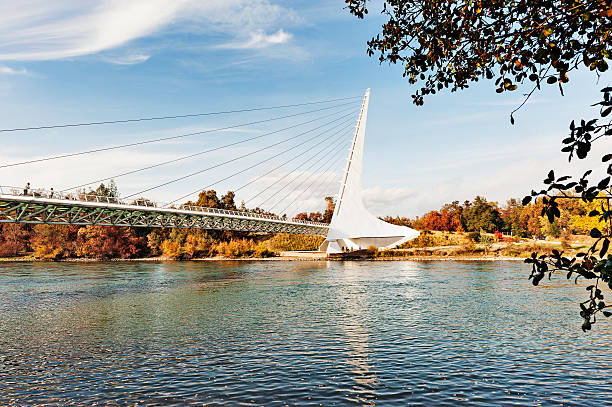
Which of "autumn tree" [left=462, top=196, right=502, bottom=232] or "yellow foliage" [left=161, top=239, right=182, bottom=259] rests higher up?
"autumn tree" [left=462, top=196, right=502, bottom=232]

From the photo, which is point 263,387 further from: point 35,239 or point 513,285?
point 35,239

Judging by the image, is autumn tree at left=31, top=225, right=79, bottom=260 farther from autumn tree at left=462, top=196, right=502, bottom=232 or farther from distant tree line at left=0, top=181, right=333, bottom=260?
autumn tree at left=462, top=196, right=502, bottom=232

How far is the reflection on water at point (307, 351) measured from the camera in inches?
410

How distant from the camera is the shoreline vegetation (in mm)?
80125

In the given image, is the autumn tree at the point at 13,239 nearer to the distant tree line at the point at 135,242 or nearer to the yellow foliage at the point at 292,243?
the distant tree line at the point at 135,242

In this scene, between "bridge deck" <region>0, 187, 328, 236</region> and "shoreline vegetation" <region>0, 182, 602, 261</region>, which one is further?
"shoreline vegetation" <region>0, 182, 602, 261</region>

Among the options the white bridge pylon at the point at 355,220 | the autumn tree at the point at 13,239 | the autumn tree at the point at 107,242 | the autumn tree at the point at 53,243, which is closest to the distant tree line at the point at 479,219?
the white bridge pylon at the point at 355,220

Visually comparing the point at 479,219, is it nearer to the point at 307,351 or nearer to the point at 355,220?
the point at 355,220

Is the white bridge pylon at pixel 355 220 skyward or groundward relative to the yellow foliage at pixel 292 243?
skyward

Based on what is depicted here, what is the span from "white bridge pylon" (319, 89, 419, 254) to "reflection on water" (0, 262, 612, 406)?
52618mm

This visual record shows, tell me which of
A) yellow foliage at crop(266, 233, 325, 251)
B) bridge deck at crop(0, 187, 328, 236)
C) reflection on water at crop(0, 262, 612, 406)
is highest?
bridge deck at crop(0, 187, 328, 236)

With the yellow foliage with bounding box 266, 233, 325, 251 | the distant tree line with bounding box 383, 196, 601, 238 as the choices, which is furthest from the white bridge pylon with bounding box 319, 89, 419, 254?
the distant tree line with bounding box 383, 196, 601, 238

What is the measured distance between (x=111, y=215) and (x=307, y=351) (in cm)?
4173

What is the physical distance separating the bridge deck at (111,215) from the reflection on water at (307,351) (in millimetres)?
15483
